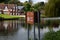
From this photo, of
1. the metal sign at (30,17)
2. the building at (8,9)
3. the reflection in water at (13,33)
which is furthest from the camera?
the building at (8,9)

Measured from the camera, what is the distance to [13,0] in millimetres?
52438

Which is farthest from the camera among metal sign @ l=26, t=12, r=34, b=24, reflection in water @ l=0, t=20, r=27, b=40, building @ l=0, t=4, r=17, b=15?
building @ l=0, t=4, r=17, b=15

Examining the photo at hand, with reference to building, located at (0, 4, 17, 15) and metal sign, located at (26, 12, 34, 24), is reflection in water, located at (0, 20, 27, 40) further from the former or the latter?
building, located at (0, 4, 17, 15)

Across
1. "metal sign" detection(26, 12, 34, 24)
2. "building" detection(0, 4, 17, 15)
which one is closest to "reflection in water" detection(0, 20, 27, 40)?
"metal sign" detection(26, 12, 34, 24)


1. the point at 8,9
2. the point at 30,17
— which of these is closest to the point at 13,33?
the point at 30,17

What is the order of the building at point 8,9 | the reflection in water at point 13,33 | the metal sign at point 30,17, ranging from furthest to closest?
the building at point 8,9 < the reflection in water at point 13,33 < the metal sign at point 30,17

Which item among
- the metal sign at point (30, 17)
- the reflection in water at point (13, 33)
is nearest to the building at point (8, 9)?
the reflection in water at point (13, 33)

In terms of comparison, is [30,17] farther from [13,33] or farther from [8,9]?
[8,9]

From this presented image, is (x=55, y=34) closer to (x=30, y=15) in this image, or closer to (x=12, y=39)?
(x=30, y=15)

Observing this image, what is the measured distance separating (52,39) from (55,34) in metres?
0.18

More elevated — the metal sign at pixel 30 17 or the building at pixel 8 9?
the metal sign at pixel 30 17

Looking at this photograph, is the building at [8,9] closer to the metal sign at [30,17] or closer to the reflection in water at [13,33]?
the reflection in water at [13,33]

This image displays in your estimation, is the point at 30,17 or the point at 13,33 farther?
the point at 13,33

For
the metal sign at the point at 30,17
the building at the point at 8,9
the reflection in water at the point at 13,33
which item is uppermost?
the metal sign at the point at 30,17
